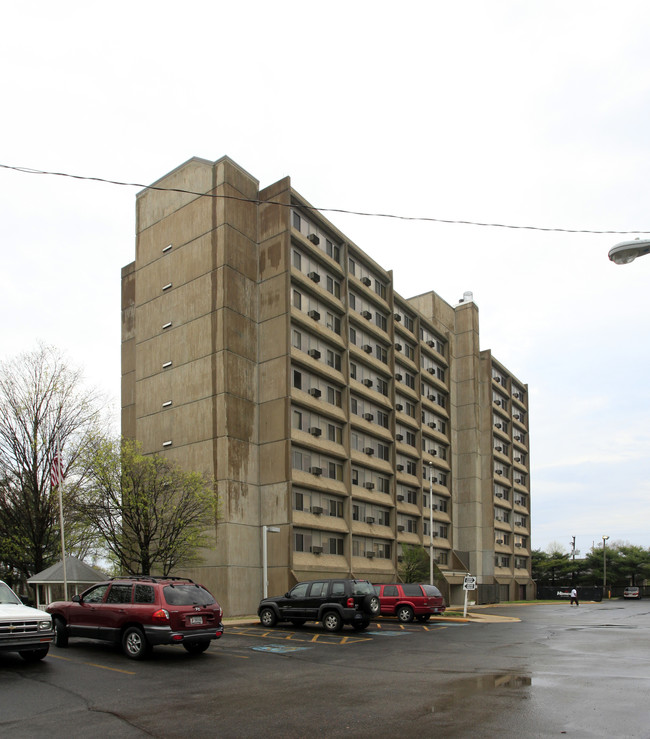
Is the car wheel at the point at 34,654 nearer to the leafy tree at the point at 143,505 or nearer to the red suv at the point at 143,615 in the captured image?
the red suv at the point at 143,615

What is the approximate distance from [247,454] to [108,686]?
24894 millimetres

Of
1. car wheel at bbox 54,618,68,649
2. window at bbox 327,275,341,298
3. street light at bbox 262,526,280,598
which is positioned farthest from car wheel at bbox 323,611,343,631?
window at bbox 327,275,341,298

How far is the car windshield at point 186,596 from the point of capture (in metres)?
15.2

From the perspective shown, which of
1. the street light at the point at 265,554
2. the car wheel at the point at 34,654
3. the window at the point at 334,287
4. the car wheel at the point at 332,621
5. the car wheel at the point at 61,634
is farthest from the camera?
the window at the point at 334,287

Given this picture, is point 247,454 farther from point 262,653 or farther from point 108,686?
point 108,686

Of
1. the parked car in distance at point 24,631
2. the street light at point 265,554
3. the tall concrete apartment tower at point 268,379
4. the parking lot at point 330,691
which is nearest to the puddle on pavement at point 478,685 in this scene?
the parking lot at point 330,691

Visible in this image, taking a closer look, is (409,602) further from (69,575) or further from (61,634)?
(61,634)

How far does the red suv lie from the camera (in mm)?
14789

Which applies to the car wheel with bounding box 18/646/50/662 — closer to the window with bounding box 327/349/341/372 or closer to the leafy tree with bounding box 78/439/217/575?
the leafy tree with bounding box 78/439/217/575

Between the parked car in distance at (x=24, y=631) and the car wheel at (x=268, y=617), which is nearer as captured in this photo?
the parked car in distance at (x=24, y=631)

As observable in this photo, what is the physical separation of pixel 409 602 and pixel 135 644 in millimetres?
16105

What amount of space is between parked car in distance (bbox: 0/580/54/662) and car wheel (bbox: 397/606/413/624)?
17.5 m

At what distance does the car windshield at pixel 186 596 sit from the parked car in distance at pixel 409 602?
1384 cm

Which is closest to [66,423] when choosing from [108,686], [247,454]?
[247,454]
